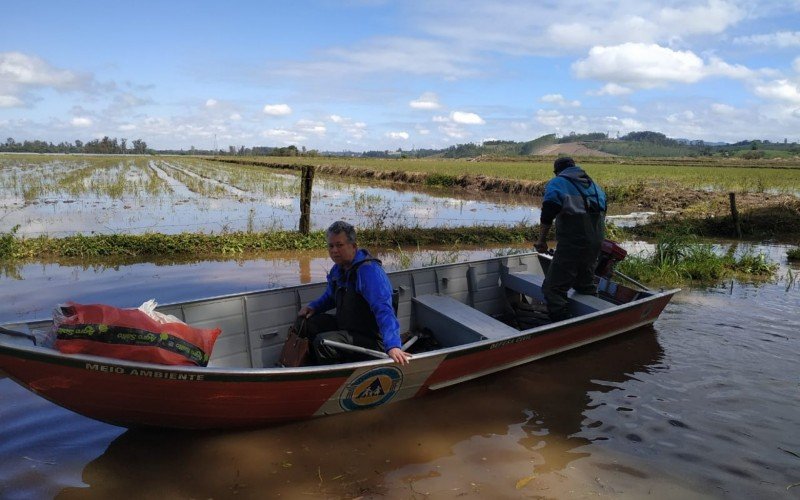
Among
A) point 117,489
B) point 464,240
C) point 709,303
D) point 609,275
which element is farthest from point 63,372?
point 464,240

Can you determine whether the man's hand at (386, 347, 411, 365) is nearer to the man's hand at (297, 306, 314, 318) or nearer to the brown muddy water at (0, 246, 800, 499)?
the brown muddy water at (0, 246, 800, 499)

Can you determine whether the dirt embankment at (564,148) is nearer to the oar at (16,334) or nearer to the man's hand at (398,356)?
the man's hand at (398,356)

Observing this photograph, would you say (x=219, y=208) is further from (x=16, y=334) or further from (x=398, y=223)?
(x=16, y=334)

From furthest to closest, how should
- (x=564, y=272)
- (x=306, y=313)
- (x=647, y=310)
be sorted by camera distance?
(x=647, y=310) → (x=564, y=272) → (x=306, y=313)

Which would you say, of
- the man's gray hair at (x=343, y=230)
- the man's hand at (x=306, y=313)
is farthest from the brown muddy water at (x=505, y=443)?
the man's gray hair at (x=343, y=230)

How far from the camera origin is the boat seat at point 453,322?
4.89m

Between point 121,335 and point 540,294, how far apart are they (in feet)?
14.9

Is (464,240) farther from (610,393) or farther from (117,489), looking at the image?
(117,489)

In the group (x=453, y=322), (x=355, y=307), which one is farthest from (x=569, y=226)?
(x=355, y=307)

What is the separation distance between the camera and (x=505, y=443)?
388 cm

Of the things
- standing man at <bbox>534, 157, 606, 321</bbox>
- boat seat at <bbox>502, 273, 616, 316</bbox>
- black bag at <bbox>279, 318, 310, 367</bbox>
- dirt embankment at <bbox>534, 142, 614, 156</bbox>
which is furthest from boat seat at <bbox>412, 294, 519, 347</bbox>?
dirt embankment at <bbox>534, 142, 614, 156</bbox>

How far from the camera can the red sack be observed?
3045mm

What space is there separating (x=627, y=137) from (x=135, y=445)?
558 ft

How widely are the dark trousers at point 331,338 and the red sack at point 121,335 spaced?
91cm
